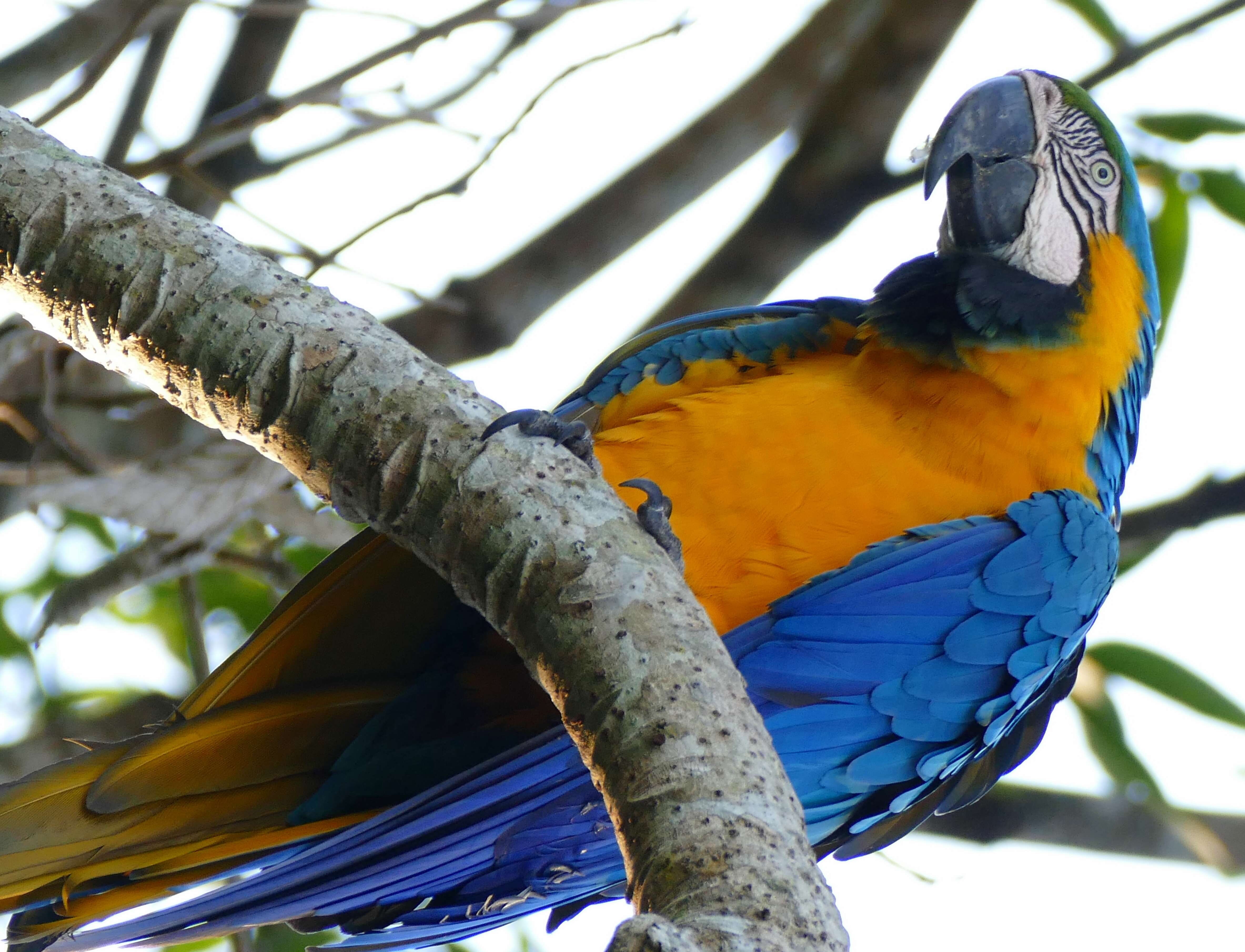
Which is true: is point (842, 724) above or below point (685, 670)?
above

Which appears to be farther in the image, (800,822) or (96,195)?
(96,195)

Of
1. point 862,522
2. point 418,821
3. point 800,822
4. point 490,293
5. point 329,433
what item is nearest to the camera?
point 800,822

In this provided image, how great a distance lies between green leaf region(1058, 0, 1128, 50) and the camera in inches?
87.1

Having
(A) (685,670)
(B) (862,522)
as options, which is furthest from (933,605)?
(A) (685,670)

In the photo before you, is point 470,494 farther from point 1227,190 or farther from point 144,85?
point 1227,190

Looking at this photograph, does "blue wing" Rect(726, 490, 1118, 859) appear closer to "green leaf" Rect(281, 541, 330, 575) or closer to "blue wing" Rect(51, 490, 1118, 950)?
"blue wing" Rect(51, 490, 1118, 950)

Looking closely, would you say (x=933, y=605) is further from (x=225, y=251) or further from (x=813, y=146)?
(x=813, y=146)

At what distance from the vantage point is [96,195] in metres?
1.01

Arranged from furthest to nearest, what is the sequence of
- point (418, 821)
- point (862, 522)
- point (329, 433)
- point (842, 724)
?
point (862, 522)
point (842, 724)
point (418, 821)
point (329, 433)

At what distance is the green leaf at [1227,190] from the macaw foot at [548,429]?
179cm

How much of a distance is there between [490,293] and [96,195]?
1.24 metres

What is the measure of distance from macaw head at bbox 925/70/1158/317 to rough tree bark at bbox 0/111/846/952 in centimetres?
95

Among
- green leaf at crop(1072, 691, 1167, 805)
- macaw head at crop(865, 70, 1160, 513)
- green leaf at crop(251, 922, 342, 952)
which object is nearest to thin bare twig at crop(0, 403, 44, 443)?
green leaf at crop(251, 922, 342, 952)

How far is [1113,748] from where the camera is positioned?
249 centimetres
